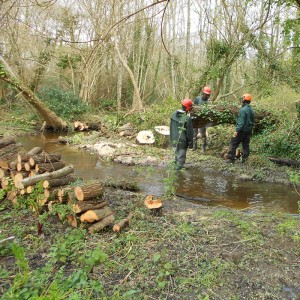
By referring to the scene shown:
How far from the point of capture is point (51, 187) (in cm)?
479

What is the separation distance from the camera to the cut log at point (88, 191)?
4.22 m

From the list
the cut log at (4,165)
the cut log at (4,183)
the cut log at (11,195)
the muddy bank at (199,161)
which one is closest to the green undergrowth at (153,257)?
the cut log at (11,195)

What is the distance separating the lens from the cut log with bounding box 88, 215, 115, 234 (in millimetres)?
4125

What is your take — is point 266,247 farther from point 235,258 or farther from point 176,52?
point 176,52

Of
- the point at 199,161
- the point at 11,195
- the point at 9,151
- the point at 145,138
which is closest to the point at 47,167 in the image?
the point at 11,195

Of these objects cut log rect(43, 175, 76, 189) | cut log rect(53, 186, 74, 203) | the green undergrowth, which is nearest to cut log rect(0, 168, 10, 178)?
the green undergrowth

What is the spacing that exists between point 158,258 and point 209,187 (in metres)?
4.23

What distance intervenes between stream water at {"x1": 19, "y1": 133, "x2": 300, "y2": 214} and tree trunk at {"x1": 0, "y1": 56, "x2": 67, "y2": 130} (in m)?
5.42

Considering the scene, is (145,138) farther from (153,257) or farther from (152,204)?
(153,257)

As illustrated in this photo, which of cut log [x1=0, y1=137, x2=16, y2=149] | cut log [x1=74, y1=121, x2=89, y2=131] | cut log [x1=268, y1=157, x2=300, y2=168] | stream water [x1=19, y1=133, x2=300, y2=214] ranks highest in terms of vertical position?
cut log [x1=0, y1=137, x2=16, y2=149]

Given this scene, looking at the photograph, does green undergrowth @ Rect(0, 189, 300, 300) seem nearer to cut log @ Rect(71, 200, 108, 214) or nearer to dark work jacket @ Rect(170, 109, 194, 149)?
cut log @ Rect(71, 200, 108, 214)

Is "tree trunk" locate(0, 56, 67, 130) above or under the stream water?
above

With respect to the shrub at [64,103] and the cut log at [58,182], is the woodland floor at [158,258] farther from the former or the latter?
the shrub at [64,103]

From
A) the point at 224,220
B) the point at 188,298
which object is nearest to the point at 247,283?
the point at 188,298
